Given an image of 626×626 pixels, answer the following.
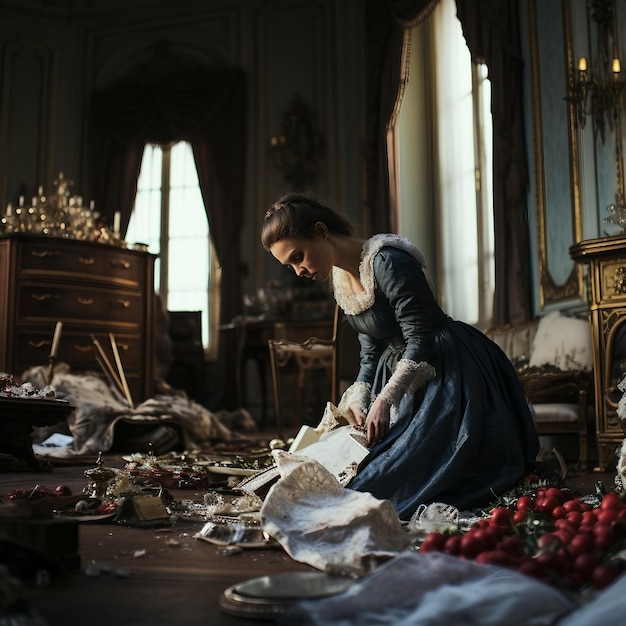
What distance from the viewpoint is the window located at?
6.27 m

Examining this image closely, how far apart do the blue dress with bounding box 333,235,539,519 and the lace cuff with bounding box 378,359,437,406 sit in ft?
0.04

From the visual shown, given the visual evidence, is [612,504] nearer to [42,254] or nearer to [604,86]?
[604,86]

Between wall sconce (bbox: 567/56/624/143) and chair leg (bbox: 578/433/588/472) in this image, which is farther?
wall sconce (bbox: 567/56/624/143)

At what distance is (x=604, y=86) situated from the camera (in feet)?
15.1

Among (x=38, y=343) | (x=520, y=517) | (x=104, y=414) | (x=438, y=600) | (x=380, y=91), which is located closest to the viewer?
(x=438, y=600)

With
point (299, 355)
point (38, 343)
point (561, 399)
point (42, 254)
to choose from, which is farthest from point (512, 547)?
point (42, 254)

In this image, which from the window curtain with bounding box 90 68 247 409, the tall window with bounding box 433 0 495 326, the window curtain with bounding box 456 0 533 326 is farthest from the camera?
the window curtain with bounding box 90 68 247 409

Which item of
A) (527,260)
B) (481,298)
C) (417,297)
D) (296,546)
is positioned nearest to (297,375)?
(481,298)

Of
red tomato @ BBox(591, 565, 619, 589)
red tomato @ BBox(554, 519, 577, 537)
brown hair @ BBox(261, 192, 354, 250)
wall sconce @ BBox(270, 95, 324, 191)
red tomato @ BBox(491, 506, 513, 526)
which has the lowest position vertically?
red tomato @ BBox(591, 565, 619, 589)

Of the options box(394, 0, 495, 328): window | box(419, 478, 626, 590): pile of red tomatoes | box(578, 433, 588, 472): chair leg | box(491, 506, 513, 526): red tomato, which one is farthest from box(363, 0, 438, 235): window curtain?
box(419, 478, 626, 590): pile of red tomatoes

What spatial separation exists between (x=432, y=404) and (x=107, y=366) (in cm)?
382

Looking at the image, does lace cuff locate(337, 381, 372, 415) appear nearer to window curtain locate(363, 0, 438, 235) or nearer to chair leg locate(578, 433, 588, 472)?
chair leg locate(578, 433, 588, 472)

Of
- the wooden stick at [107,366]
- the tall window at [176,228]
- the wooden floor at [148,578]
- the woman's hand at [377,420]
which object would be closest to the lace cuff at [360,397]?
the woman's hand at [377,420]

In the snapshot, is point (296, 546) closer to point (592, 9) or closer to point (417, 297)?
point (417, 297)
